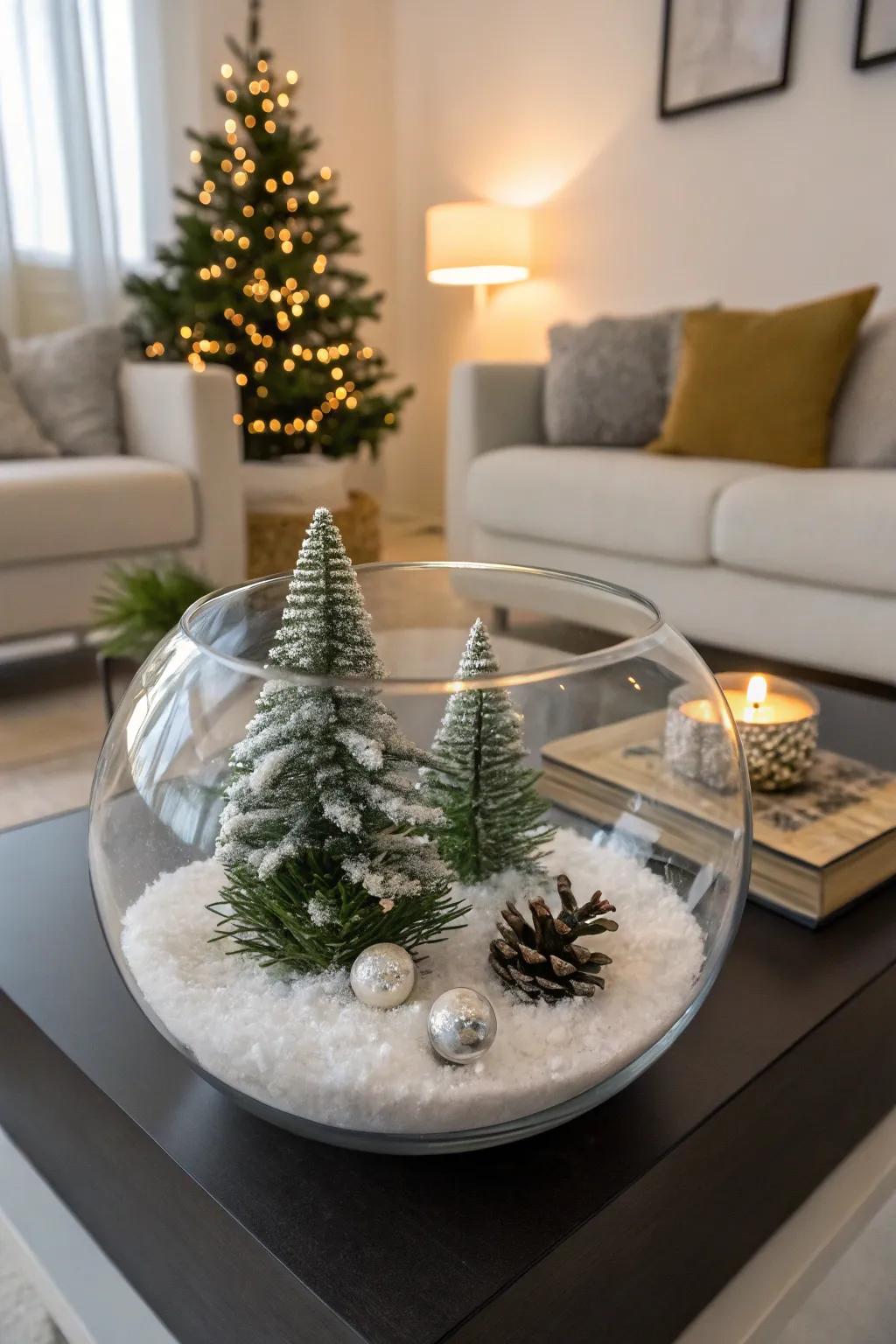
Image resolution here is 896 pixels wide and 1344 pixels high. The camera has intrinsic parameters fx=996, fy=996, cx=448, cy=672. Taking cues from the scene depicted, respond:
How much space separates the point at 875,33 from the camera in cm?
244

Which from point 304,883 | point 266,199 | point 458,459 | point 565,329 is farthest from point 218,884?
point 266,199

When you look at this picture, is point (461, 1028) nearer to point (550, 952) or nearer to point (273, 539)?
point (550, 952)

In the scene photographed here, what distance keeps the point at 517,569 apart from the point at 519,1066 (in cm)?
26

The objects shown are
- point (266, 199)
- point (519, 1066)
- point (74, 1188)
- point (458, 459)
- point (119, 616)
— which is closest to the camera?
point (519, 1066)

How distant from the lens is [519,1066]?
42cm

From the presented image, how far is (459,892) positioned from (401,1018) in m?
0.09

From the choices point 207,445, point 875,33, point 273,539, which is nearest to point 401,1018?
point 207,445

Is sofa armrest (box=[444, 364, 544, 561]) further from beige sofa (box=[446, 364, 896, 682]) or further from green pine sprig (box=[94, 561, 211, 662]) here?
green pine sprig (box=[94, 561, 211, 662])

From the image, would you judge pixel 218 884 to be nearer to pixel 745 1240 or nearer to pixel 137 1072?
pixel 137 1072

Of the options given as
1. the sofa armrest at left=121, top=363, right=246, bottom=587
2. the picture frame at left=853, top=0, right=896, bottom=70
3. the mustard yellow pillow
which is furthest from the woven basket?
the picture frame at left=853, top=0, right=896, bottom=70

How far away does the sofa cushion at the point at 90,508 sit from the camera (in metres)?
1.94

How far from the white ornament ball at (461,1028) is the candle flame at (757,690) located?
0.40 m

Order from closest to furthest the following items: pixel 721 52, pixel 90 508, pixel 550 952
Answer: pixel 550 952, pixel 90 508, pixel 721 52

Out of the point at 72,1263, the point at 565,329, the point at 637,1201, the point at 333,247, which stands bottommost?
the point at 72,1263
